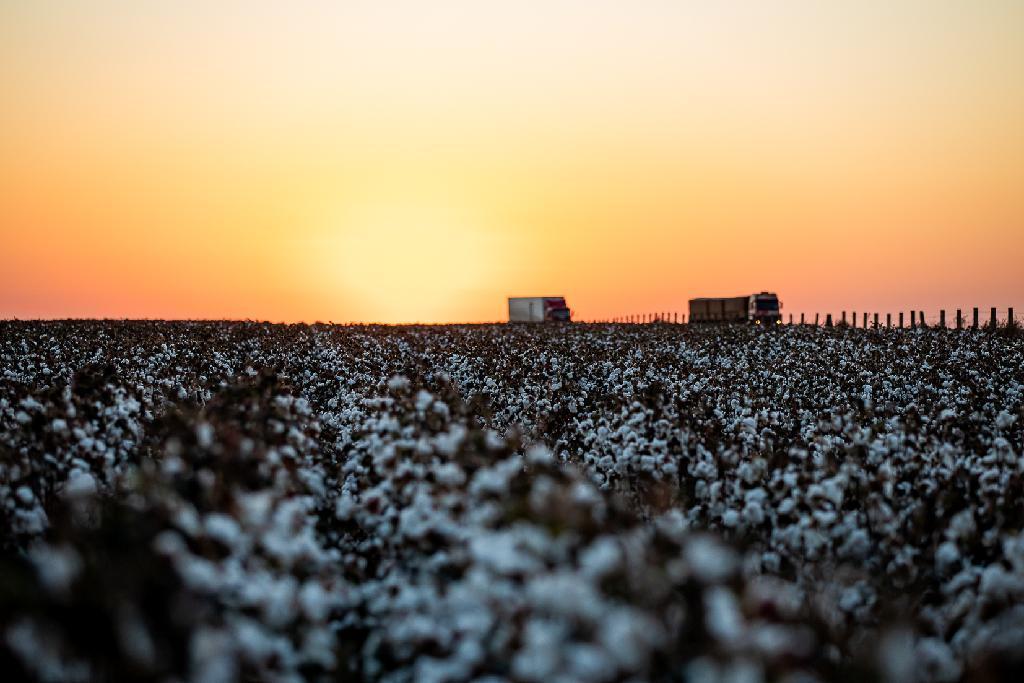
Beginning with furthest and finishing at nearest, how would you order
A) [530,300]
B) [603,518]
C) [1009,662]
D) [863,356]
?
[530,300] < [863,356] < [603,518] < [1009,662]

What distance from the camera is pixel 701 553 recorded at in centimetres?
411

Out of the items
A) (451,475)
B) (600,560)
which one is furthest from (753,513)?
(600,560)

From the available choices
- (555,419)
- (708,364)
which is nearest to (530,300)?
(708,364)

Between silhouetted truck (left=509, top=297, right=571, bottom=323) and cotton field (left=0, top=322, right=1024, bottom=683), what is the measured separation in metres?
60.0

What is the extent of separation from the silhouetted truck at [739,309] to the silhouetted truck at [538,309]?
13.3 m

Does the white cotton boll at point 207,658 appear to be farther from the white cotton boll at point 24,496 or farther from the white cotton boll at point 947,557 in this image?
the white cotton boll at point 947,557

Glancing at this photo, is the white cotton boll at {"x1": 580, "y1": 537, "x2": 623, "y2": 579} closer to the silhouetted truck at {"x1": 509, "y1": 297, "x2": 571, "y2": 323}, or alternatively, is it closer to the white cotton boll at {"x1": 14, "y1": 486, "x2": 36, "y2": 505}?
the white cotton boll at {"x1": 14, "y1": 486, "x2": 36, "y2": 505}

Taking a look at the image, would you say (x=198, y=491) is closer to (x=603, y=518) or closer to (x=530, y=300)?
(x=603, y=518)

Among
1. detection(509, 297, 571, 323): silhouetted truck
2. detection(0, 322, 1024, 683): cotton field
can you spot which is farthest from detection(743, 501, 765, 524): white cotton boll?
detection(509, 297, 571, 323): silhouetted truck

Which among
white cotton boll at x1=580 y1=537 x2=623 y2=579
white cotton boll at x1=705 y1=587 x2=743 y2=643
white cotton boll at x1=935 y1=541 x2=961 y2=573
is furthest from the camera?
white cotton boll at x1=935 y1=541 x2=961 y2=573

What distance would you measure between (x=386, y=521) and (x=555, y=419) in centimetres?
1310

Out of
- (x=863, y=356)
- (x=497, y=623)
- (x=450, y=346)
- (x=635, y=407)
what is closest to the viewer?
(x=497, y=623)

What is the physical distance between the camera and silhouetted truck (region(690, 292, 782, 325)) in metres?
68.3

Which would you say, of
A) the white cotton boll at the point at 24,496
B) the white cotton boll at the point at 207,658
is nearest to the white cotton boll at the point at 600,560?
the white cotton boll at the point at 207,658
